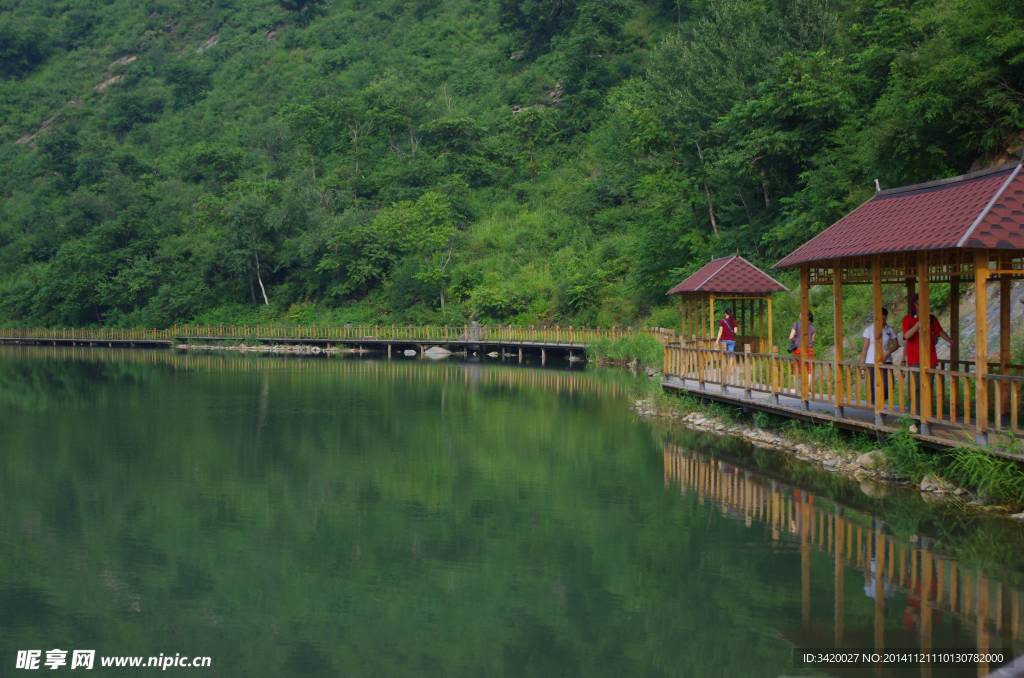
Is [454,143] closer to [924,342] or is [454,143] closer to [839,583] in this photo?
[924,342]

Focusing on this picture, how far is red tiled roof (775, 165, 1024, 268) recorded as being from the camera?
43.0 feet

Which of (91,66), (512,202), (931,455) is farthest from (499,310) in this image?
(91,66)

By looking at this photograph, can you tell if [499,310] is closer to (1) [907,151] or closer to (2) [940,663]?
(1) [907,151]

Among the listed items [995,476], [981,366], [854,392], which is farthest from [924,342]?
[854,392]

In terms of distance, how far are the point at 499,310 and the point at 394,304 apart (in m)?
8.76

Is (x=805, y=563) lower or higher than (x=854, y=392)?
lower

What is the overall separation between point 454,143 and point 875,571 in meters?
61.8

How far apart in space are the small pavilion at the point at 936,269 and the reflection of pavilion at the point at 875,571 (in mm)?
2022

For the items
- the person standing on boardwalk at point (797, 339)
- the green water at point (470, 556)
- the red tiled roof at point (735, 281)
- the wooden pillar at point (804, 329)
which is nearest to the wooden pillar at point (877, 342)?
the green water at point (470, 556)

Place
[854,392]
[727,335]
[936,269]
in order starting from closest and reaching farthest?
[936,269], [854,392], [727,335]

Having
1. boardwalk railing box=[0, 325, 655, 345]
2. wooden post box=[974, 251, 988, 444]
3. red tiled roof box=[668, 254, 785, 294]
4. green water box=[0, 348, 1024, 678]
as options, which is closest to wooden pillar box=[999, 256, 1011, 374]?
wooden post box=[974, 251, 988, 444]

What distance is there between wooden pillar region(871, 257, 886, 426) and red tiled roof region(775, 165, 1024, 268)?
47cm

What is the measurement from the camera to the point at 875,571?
37.8ft

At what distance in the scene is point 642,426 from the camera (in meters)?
23.5
